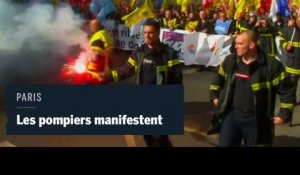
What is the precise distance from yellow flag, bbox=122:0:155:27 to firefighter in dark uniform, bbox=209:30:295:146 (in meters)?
7.60

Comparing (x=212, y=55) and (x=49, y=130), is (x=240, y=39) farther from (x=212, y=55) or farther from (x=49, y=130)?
(x=212, y=55)

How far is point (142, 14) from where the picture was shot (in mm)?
12719

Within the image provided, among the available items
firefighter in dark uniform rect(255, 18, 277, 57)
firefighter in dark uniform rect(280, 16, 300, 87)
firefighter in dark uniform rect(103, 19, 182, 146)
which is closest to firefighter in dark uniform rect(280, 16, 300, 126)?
firefighter in dark uniform rect(280, 16, 300, 87)

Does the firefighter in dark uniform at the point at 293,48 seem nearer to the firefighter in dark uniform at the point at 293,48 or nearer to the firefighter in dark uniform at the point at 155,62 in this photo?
the firefighter in dark uniform at the point at 293,48

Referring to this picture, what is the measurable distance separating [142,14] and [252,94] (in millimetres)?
8077

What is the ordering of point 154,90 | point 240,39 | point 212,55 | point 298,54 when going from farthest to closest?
1. point 212,55
2. point 298,54
3. point 154,90
4. point 240,39

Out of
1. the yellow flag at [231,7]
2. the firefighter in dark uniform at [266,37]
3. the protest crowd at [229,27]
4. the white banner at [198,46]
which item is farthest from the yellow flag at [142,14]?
the firefighter in dark uniform at [266,37]

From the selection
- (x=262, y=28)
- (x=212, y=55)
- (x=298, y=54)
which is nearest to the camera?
(x=298, y=54)

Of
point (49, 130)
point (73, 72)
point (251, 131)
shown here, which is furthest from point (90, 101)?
point (251, 131)

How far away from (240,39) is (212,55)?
7383 mm

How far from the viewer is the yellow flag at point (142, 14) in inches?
492

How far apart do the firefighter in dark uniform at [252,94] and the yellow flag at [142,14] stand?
7.60m

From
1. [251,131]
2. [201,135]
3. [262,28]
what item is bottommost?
[201,135]

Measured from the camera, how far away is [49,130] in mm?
5953
